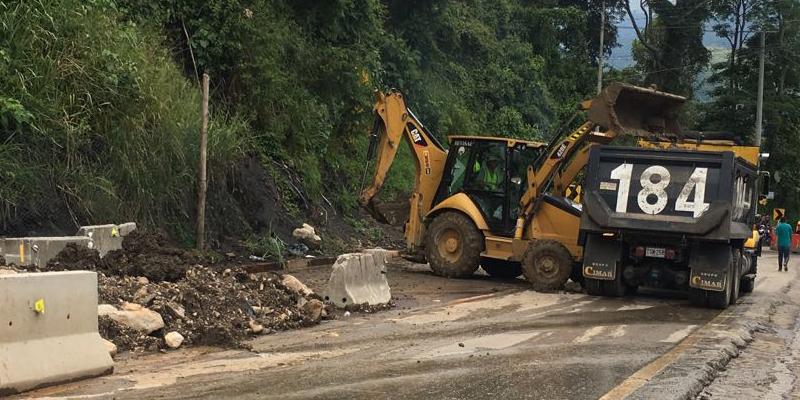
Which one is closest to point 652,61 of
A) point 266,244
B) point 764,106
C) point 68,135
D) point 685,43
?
point 685,43

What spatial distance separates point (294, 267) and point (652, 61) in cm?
4029

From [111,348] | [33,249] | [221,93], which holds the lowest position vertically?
[111,348]

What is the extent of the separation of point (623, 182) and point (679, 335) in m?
3.46

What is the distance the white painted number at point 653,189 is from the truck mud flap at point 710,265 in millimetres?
853

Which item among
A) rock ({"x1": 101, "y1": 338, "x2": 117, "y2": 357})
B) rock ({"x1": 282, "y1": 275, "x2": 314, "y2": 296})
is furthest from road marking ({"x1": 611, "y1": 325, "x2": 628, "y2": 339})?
rock ({"x1": 101, "y1": 338, "x2": 117, "y2": 357})

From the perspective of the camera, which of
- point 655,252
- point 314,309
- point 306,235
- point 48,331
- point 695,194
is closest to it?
point 48,331

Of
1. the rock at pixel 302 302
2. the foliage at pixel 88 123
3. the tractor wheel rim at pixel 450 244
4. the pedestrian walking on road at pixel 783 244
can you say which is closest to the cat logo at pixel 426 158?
the tractor wheel rim at pixel 450 244

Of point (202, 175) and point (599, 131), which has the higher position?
point (599, 131)

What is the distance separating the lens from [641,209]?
13.3 meters

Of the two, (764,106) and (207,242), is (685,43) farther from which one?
(207,242)

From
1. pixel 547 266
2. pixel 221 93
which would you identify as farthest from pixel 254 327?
pixel 221 93

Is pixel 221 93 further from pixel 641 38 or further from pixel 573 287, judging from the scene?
pixel 641 38

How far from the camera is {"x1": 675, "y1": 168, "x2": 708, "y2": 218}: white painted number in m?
13.0

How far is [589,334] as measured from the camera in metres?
10.3
